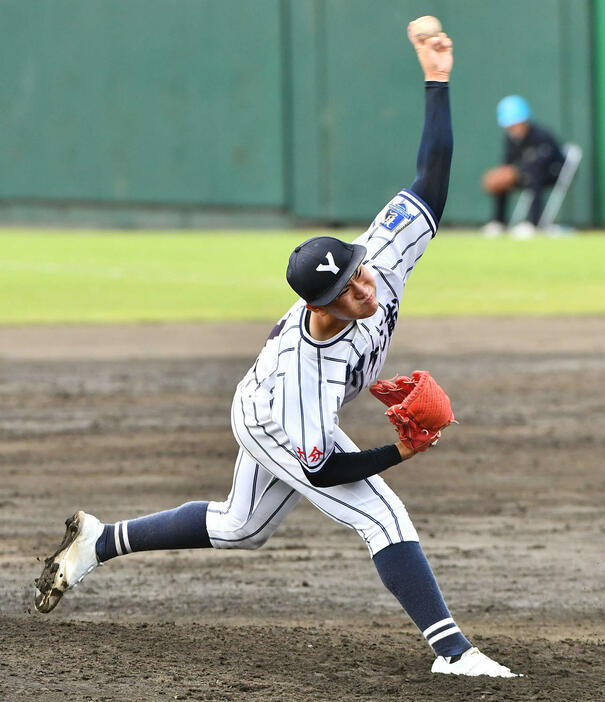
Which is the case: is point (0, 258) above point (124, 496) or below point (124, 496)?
below

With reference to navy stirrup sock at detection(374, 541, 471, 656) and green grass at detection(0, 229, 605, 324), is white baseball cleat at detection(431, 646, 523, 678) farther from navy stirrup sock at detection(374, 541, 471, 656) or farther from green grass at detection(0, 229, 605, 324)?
green grass at detection(0, 229, 605, 324)

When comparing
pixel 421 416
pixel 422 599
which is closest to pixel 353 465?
pixel 421 416

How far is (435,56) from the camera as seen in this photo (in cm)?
470

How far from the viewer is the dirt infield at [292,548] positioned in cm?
445

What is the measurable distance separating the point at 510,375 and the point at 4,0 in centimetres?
1560

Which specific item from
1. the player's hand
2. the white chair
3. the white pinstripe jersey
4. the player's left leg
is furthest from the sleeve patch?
the white chair

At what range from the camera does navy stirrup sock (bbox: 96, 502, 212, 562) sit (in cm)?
489

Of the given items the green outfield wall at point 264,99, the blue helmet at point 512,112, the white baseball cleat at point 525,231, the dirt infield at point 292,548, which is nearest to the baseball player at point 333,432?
the dirt infield at point 292,548

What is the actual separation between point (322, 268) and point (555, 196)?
59.0 feet

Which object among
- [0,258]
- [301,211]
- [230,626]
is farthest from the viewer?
[301,211]

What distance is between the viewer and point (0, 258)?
1917 centimetres

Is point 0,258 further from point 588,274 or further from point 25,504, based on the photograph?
point 25,504

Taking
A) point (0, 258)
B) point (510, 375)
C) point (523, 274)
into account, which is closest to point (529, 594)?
point (510, 375)

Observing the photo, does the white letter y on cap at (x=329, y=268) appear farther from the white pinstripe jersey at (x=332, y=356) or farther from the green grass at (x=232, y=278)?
the green grass at (x=232, y=278)
